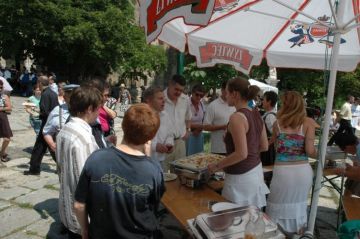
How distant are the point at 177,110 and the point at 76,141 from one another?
7.67 feet

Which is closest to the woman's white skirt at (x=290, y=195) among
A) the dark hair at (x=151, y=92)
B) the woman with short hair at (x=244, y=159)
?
the woman with short hair at (x=244, y=159)

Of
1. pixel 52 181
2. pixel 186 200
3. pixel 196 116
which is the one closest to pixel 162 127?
pixel 186 200

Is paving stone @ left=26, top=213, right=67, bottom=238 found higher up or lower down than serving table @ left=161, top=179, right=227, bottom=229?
lower down

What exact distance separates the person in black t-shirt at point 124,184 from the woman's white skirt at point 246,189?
118cm

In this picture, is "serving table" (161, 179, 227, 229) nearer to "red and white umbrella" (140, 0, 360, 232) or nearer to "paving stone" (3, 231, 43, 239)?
"paving stone" (3, 231, 43, 239)

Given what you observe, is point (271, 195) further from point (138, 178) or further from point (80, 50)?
point (80, 50)

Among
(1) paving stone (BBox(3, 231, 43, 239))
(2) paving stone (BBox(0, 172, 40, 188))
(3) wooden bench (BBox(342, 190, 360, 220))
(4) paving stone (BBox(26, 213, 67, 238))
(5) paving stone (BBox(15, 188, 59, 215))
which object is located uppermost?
(3) wooden bench (BBox(342, 190, 360, 220))

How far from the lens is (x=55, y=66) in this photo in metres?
25.8

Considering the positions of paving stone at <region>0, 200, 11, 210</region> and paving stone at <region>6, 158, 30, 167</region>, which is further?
paving stone at <region>6, 158, 30, 167</region>

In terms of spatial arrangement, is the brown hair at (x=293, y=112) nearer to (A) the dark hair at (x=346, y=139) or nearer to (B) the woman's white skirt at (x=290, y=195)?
(B) the woman's white skirt at (x=290, y=195)

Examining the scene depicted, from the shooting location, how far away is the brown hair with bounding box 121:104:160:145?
6.79 feet

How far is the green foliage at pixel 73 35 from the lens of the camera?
21.1 meters

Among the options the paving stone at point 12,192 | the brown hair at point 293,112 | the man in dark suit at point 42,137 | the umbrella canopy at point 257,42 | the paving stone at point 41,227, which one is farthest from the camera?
the man in dark suit at point 42,137

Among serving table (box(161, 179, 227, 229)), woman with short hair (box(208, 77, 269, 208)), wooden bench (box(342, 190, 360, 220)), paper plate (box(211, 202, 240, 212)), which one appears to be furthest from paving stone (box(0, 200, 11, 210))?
wooden bench (box(342, 190, 360, 220))
